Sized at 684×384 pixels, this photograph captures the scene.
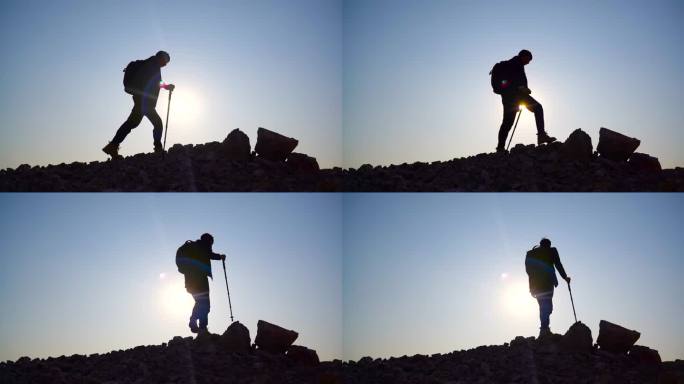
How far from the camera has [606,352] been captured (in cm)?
1055

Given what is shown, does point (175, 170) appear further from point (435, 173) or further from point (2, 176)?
point (435, 173)

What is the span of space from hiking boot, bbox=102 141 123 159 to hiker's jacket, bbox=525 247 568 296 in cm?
478

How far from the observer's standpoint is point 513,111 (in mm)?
10586

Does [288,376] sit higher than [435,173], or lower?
lower

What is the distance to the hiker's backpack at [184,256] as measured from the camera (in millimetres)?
10750

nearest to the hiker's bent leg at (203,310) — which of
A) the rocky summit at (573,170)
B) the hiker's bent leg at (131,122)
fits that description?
the hiker's bent leg at (131,122)

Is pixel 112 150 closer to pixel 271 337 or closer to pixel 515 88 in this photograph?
pixel 271 337

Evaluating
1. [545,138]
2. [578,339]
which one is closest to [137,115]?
[545,138]

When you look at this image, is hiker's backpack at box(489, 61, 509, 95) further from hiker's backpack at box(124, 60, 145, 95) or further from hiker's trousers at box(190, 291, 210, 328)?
hiker's trousers at box(190, 291, 210, 328)

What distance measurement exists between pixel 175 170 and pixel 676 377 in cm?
586

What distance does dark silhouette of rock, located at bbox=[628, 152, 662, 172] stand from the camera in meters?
10.4

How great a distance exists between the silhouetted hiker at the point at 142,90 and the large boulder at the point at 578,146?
443 centimetres

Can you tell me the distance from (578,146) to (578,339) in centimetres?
218

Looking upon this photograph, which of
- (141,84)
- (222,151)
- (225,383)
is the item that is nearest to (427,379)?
(225,383)
